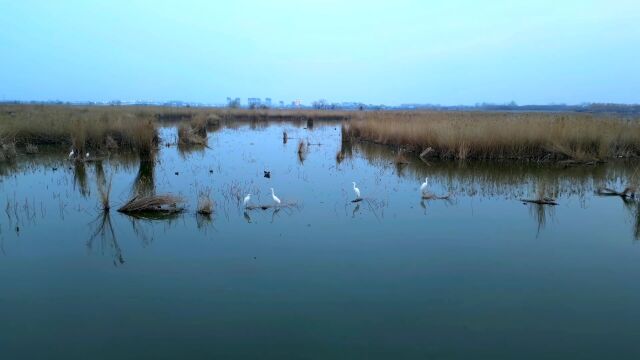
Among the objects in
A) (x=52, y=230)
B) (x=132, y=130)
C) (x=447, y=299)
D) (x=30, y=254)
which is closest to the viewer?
(x=447, y=299)

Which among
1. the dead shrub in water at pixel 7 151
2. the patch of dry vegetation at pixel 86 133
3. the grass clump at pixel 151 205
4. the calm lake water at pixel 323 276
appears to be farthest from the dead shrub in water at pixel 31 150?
the grass clump at pixel 151 205

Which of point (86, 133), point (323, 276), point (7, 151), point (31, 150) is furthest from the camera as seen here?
point (86, 133)

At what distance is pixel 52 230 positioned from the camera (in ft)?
24.5

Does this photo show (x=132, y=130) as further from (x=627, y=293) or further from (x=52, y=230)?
(x=627, y=293)

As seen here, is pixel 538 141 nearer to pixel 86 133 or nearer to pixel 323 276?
pixel 323 276

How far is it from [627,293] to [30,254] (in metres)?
7.03

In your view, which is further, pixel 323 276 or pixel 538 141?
pixel 538 141

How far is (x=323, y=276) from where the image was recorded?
19.0 feet

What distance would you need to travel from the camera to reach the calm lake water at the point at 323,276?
14.1ft

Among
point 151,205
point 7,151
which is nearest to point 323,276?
point 151,205

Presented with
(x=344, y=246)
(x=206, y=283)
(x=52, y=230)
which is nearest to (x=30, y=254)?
(x=52, y=230)

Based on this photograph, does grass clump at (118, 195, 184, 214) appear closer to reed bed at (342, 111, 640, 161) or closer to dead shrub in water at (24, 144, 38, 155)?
reed bed at (342, 111, 640, 161)

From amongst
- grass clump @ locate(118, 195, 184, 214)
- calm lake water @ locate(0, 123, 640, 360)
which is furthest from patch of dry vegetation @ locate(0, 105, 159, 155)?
grass clump @ locate(118, 195, 184, 214)

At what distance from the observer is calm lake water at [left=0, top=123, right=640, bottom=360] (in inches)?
170
